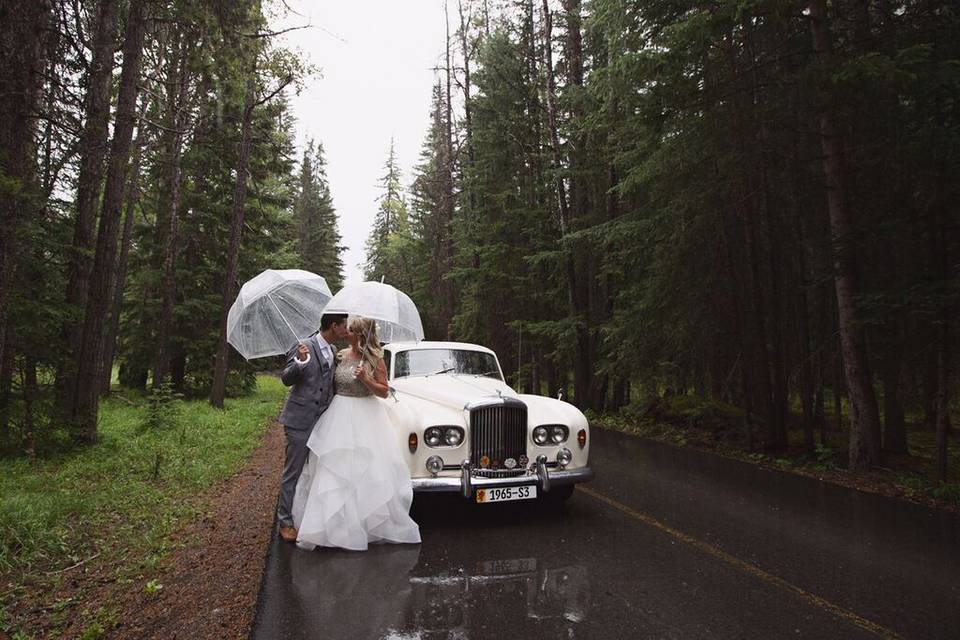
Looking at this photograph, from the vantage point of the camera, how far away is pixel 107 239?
8383 mm

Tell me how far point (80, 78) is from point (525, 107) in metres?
15.5

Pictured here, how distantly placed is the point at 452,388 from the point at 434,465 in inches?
49.4

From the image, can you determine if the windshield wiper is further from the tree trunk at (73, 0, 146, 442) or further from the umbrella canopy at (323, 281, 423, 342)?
the tree trunk at (73, 0, 146, 442)

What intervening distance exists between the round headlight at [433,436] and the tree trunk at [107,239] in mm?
6210

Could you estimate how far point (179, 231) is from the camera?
16625mm

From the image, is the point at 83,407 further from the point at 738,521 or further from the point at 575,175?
the point at 575,175

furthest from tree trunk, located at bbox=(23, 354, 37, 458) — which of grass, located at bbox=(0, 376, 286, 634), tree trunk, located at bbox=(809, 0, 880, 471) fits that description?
tree trunk, located at bbox=(809, 0, 880, 471)

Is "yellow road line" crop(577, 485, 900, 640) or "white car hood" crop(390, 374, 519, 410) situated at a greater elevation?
"white car hood" crop(390, 374, 519, 410)

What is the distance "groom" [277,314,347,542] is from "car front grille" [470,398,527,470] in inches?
58.7

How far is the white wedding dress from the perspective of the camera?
470 cm

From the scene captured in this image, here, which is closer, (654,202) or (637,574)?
(637,574)

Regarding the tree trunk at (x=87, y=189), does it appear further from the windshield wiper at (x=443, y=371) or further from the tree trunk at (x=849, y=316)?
the tree trunk at (x=849, y=316)

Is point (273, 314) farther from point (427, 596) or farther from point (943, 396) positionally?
point (943, 396)

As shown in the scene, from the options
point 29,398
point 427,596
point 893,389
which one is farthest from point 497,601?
point 893,389
